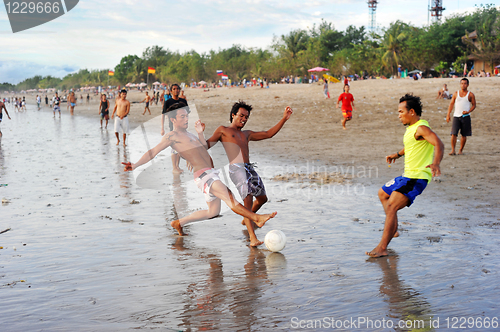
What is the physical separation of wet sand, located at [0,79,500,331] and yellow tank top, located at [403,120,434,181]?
36.6 inches

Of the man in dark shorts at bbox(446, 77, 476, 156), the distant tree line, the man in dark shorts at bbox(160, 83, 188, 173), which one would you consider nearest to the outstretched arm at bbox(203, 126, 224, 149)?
the man in dark shorts at bbox(160, 83, 188, 173)

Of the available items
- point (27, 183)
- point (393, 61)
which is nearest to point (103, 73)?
point (393, 61)

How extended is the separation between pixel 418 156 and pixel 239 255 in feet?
7.73

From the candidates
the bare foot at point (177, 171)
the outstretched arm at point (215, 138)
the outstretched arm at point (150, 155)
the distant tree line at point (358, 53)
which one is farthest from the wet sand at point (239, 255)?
the distant tree line at point (358, 53)

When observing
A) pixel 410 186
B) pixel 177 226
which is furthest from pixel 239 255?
pixel 410 186

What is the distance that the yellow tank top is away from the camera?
487 cm

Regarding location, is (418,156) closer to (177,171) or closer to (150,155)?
(150,155)

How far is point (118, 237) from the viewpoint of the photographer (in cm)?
590

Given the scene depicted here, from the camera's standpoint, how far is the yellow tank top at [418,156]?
4.87 metres

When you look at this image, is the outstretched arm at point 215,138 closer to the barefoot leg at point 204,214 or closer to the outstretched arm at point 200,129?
the outstretched arm at point 200,129

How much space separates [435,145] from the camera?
179 inches

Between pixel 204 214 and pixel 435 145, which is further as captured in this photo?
pixel 204 214

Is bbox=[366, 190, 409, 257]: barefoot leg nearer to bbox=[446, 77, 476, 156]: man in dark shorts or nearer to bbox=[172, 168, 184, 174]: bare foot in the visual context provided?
bbox=[172, 168, 184, 174]: bare foot

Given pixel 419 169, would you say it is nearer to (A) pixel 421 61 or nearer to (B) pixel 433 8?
(A) pixel 421 61
